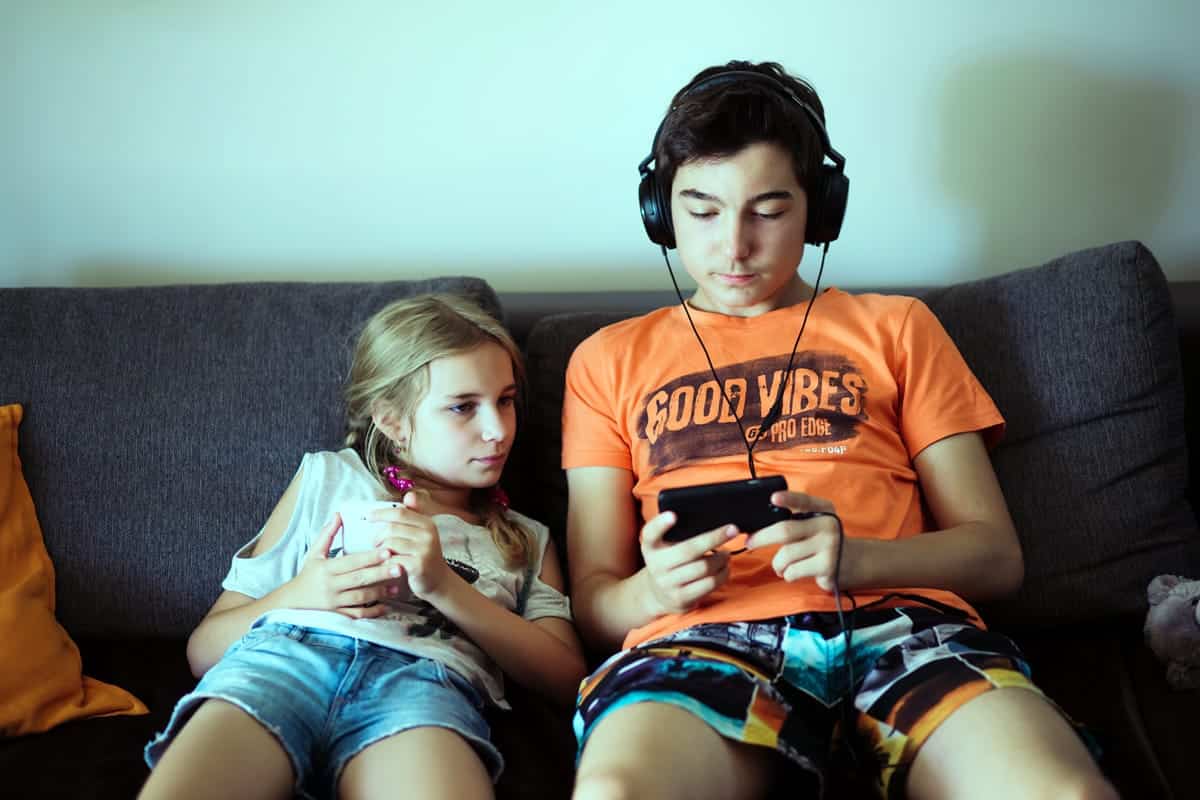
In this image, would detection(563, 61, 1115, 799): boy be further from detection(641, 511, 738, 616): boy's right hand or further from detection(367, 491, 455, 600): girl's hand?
detection(367, 491, 455, 600): girl's hand

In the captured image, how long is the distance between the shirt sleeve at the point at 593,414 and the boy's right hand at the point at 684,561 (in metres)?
0.30

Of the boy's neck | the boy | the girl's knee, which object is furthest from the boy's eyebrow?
the girl's knee

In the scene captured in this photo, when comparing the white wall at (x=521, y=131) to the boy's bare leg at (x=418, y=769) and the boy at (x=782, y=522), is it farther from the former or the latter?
the boy's bare leg at (x=418, y=769)

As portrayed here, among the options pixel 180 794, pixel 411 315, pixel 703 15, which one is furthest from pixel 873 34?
pixel 180 794

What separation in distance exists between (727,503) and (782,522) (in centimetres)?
7

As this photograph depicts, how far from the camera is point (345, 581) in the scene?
1335 millimetres

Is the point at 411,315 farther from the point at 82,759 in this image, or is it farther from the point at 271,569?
the point at 82,759

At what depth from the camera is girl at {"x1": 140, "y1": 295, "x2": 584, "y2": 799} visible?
1220 millimetres

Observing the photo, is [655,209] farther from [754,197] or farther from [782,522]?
[782,522]

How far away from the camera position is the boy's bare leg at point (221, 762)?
1.13m

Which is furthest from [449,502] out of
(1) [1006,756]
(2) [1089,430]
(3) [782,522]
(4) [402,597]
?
(2) [1089,430]

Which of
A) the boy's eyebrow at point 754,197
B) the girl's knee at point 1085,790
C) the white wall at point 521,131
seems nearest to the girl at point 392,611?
the boy's eyebrow at point 754,197

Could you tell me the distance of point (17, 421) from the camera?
5.60 feet

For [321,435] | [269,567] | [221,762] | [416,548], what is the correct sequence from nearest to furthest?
1. [221,762]
2. [416,548]
3. [269,567]
4. [321,435]
